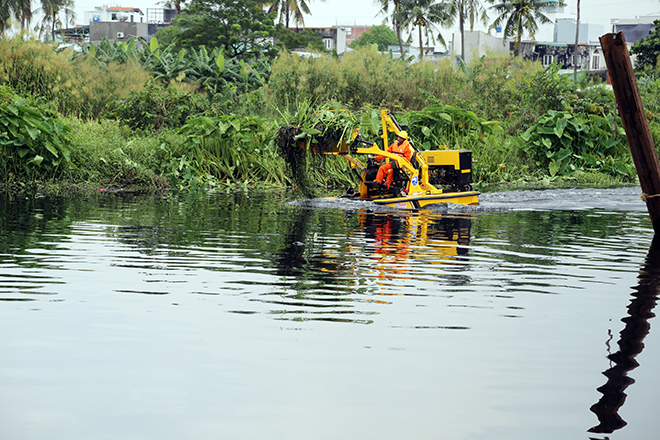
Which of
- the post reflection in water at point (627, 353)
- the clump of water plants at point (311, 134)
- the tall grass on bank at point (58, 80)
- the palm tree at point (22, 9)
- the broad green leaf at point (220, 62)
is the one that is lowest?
the post reflection in water at point (627, 353)

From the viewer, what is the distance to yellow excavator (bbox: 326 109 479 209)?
16625 millimetres

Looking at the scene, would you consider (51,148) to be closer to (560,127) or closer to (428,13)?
(560,127)

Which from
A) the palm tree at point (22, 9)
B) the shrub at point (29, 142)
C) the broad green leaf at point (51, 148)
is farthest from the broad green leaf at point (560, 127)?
the palm tree at point (22, 9)

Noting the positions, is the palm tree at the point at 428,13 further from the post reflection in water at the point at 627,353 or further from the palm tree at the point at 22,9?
the post reflection in water at the point at 627,353

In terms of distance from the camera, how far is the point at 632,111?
32.8 feet

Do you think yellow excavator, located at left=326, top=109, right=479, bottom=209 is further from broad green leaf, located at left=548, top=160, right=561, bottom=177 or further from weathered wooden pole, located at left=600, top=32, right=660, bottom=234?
broad green leaf, located at left=548, top=160, right=561, bottom=177

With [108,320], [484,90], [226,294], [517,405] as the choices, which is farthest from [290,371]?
[484,90]

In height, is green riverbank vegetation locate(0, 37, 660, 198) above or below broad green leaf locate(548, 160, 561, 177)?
above

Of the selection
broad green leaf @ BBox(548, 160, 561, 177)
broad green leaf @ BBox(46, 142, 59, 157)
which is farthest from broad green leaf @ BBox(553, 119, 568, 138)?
broad green leaf @ BBox(46, 142, 59, 157)

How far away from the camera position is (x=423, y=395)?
4.80 m

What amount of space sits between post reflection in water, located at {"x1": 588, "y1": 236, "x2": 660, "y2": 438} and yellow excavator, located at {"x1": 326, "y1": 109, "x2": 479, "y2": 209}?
7.71m

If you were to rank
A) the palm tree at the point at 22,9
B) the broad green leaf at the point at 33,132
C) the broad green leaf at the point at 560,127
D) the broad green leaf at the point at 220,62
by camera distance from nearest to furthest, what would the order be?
the broad green leaf at the point at 33,132 < the broad green leaf at the point at 560,127 < the broad green leaf at the point at 220,62 < the palm tree at the point at 22,9

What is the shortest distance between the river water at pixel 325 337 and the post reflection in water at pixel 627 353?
0.02m

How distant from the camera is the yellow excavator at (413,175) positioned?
1662 centimetres
